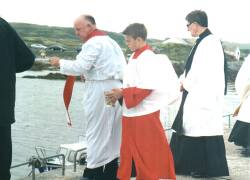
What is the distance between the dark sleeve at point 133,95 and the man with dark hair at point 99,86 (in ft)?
0.69

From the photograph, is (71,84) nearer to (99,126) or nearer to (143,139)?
(99,126)

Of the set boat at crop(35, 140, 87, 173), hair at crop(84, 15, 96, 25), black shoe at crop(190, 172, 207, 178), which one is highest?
hair at crop(84, 15, 96, 25)

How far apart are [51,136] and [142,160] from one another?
5066cm

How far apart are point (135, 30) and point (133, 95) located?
2.22 feet

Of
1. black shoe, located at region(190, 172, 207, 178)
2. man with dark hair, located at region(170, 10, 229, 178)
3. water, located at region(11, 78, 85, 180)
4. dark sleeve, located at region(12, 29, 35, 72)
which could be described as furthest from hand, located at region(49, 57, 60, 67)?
water, located at region(11, 78, 85, 180)

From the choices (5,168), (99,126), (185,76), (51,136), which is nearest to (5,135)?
(5,168)

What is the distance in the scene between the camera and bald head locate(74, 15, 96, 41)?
19.4 ft

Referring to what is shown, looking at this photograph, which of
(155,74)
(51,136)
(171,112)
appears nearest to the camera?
(155,74)

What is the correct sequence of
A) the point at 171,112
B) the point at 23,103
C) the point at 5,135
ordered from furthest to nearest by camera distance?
the point at 23,103 → the point at 171,112 → the point at 5,135

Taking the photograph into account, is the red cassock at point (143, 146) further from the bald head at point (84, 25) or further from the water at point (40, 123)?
the water at point (40, 123)

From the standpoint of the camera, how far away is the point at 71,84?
6.27m

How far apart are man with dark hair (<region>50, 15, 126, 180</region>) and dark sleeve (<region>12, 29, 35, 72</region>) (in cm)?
90

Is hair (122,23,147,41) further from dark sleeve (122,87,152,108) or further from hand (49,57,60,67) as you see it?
hand (49,57,60,67)

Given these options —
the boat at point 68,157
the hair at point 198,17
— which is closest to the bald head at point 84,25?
the hair at point 198,17
